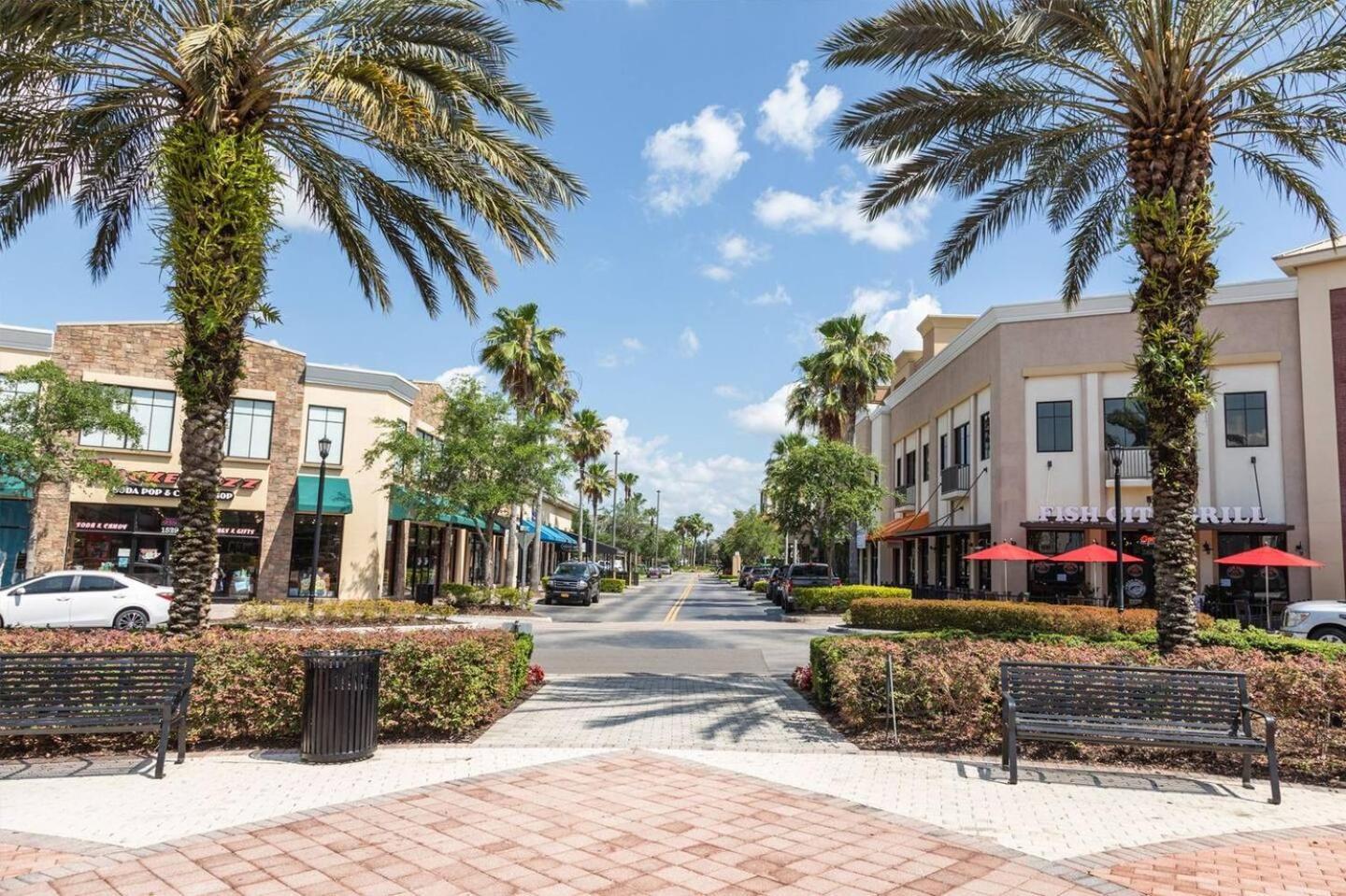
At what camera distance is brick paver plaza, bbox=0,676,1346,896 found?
5.00 m

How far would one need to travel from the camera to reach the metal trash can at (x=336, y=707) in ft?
25.5

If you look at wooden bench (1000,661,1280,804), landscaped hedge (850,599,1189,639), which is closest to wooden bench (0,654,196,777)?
wooden bench (1000,661,1280,804)

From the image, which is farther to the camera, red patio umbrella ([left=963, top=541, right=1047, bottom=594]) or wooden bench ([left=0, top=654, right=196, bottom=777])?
red patio umbrella ([left=963, top=541, right=1047, bottom=594])

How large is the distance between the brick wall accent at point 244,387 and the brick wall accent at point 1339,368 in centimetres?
3267

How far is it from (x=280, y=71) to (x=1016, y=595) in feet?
81.1

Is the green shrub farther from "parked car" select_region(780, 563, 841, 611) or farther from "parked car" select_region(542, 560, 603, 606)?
"parked car" select_region(542, 560, 603, 606)

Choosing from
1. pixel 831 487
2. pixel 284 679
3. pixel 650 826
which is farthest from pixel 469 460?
pixel 650 826

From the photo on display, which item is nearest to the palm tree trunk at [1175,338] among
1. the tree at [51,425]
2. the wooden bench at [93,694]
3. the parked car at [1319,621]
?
the wooden bench at [93,694]

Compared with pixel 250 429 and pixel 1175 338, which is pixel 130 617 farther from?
pixel 1175 338

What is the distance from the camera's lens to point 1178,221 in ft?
34.0

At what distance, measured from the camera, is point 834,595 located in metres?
29.9

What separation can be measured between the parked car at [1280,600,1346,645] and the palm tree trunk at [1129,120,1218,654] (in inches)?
442

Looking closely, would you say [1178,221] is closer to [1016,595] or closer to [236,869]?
[236,869]

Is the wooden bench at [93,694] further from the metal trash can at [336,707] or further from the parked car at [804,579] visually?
the parked car at [804,579]
